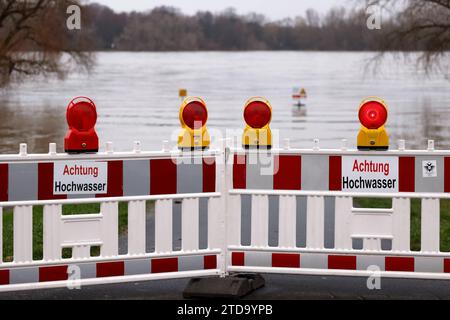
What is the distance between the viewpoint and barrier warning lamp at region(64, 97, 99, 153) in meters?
6.53

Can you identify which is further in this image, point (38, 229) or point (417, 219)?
point (417, 219)

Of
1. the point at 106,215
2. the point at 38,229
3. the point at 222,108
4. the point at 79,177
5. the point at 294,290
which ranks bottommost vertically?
the point at 294,290

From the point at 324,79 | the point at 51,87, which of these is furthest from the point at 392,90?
the point at 51,87

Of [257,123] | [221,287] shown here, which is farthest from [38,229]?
[257,123]

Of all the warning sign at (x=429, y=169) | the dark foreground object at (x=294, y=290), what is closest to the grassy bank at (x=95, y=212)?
the dark foreground object at (x=294, y=290)

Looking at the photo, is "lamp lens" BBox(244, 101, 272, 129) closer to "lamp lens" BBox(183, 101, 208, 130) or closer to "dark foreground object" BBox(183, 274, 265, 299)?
"lamp lens" BBox(183, 101, 208, 130)

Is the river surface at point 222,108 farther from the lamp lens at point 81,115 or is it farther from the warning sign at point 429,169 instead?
the warning sign at point 429,169

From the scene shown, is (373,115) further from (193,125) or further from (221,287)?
(221,287)

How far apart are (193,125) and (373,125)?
1401 millimetres

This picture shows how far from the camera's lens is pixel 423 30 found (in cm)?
2980

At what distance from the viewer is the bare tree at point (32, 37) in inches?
1359

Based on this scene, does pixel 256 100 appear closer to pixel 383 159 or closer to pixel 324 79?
pixel 383 159

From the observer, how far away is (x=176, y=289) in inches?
273

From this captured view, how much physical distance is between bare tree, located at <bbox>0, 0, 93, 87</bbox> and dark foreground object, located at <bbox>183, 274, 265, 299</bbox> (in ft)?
94.4
